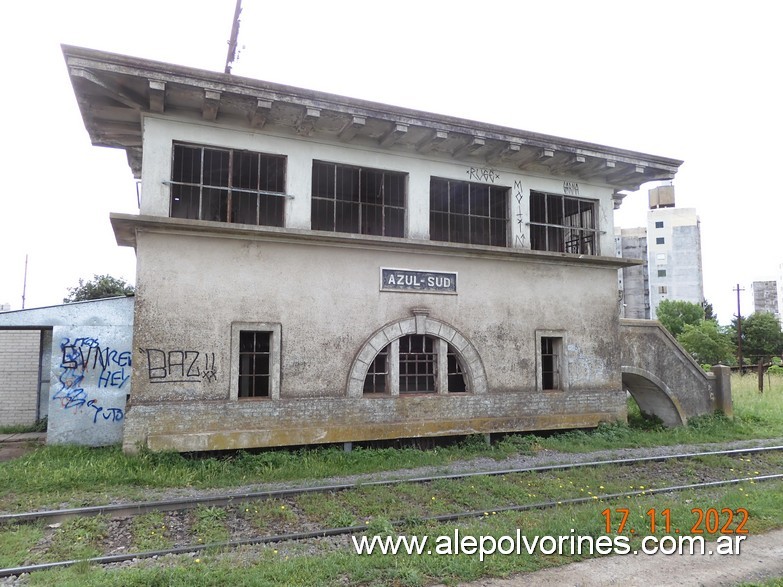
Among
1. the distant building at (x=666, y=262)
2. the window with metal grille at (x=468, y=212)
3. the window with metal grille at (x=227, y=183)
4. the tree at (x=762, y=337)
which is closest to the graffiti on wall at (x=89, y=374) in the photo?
the window with metal grille at (x=227, y=183)

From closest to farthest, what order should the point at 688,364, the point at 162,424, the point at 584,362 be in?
the point at 162,424
the point at 584,362
the point at 688,364

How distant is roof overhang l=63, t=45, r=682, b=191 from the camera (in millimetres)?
8789

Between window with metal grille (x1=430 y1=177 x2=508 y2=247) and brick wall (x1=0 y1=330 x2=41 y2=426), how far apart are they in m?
10.9

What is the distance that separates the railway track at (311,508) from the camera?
5777mm

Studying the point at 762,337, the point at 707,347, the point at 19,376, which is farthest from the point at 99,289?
the point at 762,337

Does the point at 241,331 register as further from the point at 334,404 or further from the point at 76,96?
the point at 76,96

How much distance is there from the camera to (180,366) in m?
9.16

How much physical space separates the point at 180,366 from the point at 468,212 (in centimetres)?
721

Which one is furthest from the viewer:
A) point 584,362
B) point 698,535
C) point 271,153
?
point 584,362

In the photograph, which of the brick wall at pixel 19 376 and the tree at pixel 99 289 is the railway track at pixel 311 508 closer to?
the brick wall at pixel 19 376

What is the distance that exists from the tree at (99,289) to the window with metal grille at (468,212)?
20.1m

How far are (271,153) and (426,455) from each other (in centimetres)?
654

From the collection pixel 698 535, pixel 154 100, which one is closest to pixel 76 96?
pixel 154 100

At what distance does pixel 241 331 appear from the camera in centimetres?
977
